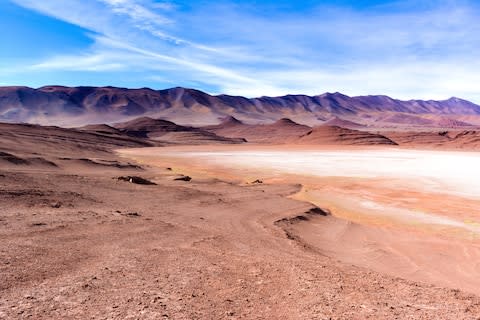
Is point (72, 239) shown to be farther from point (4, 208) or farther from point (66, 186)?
point (66, 186)

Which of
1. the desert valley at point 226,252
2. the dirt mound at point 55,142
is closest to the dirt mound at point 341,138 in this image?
the dirt mound at point 55,142

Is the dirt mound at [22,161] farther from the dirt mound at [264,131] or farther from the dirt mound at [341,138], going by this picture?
the dirt mound at [264,131]

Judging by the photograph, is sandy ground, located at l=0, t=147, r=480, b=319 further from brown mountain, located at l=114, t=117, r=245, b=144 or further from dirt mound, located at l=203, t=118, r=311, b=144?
dirt mound, located at l=203, t=118, r=311, b=144

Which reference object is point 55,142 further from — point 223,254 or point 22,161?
point 223,254

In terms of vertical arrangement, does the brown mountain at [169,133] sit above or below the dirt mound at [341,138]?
below

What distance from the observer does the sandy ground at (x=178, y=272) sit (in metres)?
4.95

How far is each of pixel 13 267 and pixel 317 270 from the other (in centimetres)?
429

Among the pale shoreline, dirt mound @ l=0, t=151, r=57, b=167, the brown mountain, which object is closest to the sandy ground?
the pale shoreline

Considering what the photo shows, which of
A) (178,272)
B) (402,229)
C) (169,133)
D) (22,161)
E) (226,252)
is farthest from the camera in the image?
(169,133)

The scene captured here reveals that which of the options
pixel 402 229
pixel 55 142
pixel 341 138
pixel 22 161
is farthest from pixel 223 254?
pixel 341 138

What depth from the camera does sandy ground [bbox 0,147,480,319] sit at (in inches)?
195

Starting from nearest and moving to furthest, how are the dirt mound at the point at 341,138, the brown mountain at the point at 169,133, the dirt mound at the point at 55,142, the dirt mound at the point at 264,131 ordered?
1. the dirt mound at the point at 55,142
2. the dirt mound at the point at 341,138
3. the brown mountain at the point at 169,133
4. the dirt mound at the point at 264,131

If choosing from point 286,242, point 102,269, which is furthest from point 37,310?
point 286,242

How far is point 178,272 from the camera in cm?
629
